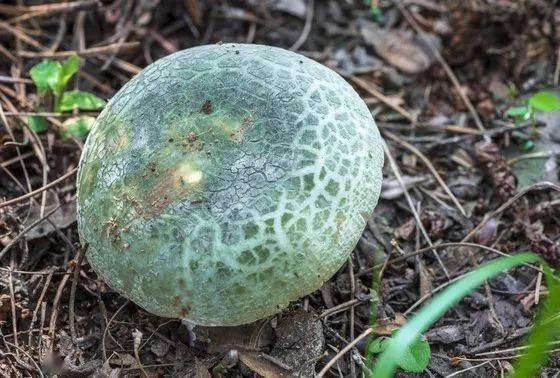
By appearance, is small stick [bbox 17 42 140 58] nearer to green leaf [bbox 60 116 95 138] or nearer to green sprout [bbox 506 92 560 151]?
green leaf [bbox 60 116 95 138]

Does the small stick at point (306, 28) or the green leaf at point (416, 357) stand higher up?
the small stick at point (306, 28)

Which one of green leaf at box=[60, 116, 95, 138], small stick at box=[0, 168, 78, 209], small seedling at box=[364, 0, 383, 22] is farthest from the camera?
small seedling at box=[364, 0, 383, 22]

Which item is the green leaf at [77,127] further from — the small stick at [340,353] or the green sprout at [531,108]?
the green sprout at [531,108]

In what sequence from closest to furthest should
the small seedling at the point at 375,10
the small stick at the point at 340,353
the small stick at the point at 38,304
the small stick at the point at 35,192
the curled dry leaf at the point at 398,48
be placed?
the small stick at the point at 340,353, the small stick at the point at 38,304, the small stick at the point at 35,192, the curled dry leaf at the point at 398,48, the small seedling at the point at 375,10

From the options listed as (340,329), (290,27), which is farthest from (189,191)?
(290,27)

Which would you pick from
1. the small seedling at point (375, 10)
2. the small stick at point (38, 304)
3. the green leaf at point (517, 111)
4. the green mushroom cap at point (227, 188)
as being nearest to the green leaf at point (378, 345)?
the green mushroom cap at point (227, 188)

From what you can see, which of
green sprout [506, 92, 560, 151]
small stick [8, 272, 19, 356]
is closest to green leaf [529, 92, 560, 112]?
green sprout [506, 92, 560, 151]
